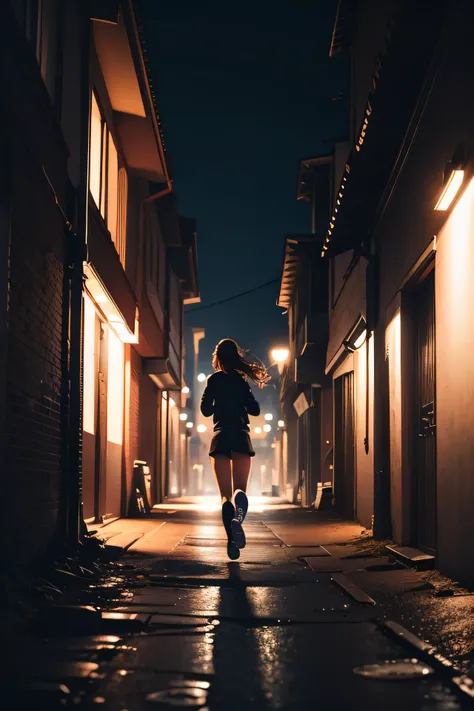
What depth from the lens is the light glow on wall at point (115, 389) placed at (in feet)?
45.7

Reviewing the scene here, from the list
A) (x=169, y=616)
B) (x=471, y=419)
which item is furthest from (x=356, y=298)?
(x=169, y=616)

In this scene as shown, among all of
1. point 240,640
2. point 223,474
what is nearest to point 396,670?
point 240,640

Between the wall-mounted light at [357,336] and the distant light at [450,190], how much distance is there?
14.6 feet

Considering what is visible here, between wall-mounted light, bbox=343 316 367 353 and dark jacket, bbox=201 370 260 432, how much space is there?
2.81 m

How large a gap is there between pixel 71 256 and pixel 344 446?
7896 mm

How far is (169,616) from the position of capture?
16.8ft

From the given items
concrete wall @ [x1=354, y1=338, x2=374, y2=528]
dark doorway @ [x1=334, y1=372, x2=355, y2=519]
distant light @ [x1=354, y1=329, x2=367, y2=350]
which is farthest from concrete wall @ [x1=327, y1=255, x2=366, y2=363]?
dark doorway @ [x1=334, y1=372, x2=355, y2=519]

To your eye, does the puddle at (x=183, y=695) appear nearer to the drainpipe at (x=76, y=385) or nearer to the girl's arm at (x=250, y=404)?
the drainpipe at (x=76, y=385)

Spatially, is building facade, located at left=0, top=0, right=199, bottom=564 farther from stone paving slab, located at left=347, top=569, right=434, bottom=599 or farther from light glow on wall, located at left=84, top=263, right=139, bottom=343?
stone paving slab, located at left=347, top=569, right=434, bottom=599

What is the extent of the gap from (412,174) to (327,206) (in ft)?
45.8

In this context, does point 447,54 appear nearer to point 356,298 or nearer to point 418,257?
point 418,257

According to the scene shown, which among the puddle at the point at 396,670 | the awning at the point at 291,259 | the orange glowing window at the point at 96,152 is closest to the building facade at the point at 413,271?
the puddle at the point at 396,670

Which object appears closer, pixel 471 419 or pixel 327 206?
pixel 471 419

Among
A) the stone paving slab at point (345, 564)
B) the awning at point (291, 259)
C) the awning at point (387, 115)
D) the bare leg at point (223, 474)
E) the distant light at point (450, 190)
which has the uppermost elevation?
the awning at point (291, 259)
